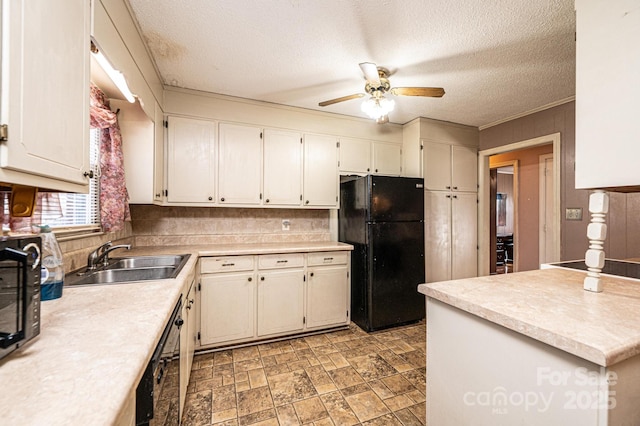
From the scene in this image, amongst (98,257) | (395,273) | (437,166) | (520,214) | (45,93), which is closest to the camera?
(45,93)

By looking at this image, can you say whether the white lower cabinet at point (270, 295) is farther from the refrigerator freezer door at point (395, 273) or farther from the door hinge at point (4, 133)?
the door hinge at point (4, 133)

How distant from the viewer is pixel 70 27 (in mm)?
943

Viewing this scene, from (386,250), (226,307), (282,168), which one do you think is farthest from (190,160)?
(386,250)

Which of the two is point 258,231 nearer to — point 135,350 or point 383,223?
point 383,223

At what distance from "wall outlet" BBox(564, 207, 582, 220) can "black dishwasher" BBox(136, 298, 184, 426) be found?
11.9ft

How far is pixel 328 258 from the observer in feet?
9.00

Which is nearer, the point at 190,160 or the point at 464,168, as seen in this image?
the point at 190,160

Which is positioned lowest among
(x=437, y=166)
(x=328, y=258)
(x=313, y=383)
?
(x=313, y=383)

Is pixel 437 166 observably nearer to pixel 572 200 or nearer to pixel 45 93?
pixel 572 200

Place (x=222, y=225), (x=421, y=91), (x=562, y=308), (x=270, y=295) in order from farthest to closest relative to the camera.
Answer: (x=222, y=225)
(x=270, y=295)
(x=421, y=91)
(x=562, y=308)

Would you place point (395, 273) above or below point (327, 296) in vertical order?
above

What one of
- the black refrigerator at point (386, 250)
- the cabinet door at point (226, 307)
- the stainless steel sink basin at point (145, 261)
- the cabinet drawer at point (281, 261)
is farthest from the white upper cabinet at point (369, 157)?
the stainless steel sink basin at point (145, 261)

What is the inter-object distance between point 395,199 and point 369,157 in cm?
73

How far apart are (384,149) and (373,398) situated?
8.66ft
